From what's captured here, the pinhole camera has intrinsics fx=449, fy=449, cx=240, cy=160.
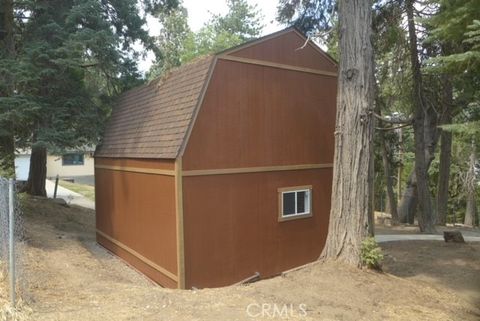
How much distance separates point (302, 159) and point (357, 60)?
3687 millimetres

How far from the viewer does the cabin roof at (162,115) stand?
9.43 meters

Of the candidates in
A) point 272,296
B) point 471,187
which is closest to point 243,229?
point 272,296

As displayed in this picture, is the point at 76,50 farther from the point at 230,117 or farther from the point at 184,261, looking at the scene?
the point at 184,261

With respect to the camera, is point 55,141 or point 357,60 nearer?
point 357,60

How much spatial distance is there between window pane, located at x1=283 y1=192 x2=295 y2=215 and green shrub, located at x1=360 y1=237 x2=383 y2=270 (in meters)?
3.45

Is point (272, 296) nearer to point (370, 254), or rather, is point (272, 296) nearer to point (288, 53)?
point (370, 254)

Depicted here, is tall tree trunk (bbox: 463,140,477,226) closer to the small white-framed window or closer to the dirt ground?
the small white-framed window

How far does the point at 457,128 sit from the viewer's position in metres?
7.36

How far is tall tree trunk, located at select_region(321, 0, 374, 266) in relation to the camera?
306 inches

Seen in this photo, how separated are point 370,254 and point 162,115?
5885 millimetres

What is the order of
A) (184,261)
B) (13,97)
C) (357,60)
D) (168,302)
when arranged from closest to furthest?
(168,302)
(357,60)
(184,261)
(13,97)

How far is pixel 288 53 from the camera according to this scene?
11.0 metres

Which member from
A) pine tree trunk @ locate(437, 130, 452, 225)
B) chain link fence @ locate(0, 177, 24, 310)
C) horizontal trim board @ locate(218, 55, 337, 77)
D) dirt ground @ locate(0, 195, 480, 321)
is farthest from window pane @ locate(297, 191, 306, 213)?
pine tree trunk @ locate(437, 130, 452, 225)

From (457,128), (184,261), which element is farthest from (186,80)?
(457,128)
